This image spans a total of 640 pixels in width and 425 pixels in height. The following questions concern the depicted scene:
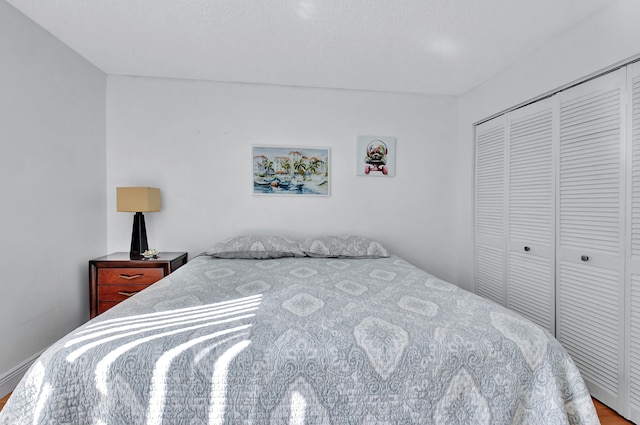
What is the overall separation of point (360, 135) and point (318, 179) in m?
0.63

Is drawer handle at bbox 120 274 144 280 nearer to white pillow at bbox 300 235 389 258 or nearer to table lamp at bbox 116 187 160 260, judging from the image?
table lamp at bbox 116 187 160 260

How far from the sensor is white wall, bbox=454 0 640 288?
1822 millimetres

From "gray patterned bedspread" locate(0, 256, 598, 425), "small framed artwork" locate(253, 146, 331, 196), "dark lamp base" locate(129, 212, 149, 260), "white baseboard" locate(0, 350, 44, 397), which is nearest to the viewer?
"gray patterned bedspread" locate(0, 256, 598, 425)

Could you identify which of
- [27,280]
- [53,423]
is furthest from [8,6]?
[53,423]

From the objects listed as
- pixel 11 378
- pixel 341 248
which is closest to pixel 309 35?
pixel 341 248

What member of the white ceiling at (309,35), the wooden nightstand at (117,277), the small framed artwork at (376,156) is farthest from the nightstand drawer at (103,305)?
the small framed artwork at (376,156)

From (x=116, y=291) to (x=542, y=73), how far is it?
3703 mm

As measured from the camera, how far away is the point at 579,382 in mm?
1187

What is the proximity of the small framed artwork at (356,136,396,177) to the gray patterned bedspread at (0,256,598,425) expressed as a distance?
2.10 m

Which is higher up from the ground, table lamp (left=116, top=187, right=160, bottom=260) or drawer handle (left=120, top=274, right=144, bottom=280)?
table lamp (left=116, top=187, right=160, bottom=260)

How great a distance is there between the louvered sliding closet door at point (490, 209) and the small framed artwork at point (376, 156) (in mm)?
837

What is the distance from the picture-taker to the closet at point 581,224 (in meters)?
1.80

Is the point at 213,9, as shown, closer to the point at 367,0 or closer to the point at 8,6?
the point at 367,0

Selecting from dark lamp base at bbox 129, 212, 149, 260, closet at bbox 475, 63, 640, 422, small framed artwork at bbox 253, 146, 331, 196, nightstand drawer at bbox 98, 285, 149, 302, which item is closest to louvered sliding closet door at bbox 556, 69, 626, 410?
closet at bbox 475, 63, 640, 422
